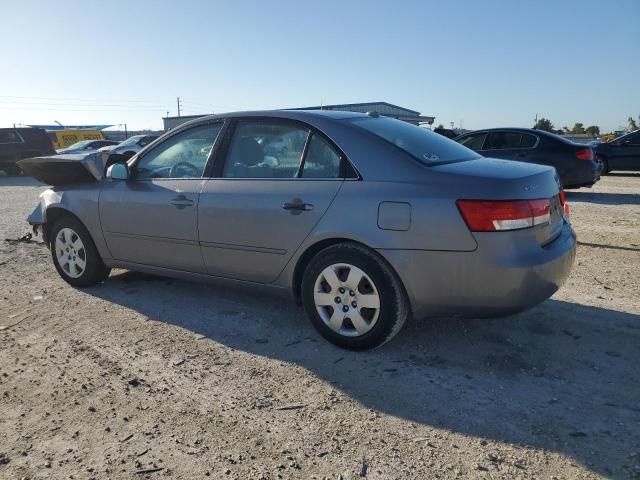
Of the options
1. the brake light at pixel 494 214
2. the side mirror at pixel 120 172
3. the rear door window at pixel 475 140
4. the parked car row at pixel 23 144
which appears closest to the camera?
the brake light at pixel 494 214

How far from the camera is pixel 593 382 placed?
9.87 ft

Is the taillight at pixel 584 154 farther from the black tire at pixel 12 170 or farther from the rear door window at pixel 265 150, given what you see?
the black tire at pixel 12 170

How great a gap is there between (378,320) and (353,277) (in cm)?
32

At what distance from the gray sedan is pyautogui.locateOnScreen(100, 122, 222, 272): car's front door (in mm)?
12

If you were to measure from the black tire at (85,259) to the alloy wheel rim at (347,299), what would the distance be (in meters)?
2.53

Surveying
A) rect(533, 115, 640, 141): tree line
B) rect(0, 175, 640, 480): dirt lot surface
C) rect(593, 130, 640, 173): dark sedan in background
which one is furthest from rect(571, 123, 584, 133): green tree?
rect(0, 175, 640, 480): dirt lot surface

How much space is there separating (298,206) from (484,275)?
1.30 metres

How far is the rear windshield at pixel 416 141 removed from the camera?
3514 millimetres

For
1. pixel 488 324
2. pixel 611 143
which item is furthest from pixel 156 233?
pixel 611 143

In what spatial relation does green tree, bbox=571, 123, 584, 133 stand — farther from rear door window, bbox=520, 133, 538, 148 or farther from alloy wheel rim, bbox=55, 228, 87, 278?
alloy wheel rim, bbox=55, 228, 87, 278

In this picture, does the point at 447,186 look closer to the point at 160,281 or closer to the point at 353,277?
the point at 353,277

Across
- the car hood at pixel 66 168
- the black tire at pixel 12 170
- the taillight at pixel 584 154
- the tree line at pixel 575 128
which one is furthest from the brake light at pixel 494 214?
the tree line at pixel 575 128

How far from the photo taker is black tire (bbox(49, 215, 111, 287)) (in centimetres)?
489

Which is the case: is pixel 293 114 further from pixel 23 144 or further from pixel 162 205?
pixel 23 144
